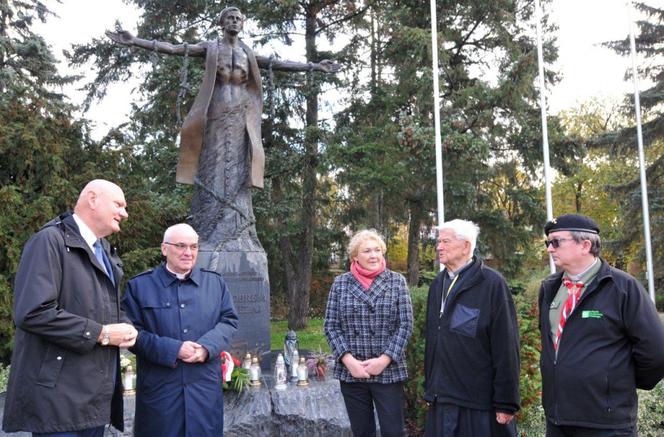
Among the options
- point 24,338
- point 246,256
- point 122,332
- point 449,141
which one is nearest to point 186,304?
point 122,332

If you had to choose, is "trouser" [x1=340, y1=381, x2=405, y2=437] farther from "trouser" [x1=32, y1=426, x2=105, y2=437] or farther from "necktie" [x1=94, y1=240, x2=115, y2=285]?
"necktie" [x1=94, y1=240, x2=115, y2=285]

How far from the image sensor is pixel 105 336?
2.68 meters

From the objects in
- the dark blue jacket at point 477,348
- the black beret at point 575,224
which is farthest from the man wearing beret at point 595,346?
the dark blue jacket at point 477,348

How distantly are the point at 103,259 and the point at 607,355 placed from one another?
2.53 m

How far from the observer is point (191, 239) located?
3402 mm

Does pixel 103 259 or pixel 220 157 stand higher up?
pixel 220 157

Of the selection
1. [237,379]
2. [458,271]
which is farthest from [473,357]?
[237,379]

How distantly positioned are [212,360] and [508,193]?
45.3 ft

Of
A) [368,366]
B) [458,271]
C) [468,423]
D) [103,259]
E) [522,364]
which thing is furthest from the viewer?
[522,364]

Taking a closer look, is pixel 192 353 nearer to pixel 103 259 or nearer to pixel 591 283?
pixel 103 259

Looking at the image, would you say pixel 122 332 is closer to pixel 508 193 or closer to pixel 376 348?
pixel 376 348

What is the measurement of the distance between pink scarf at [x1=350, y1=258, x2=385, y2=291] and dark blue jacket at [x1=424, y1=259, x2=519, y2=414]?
2.06 ft

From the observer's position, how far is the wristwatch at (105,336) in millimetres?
2670

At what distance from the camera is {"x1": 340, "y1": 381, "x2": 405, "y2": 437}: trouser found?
3.65m
